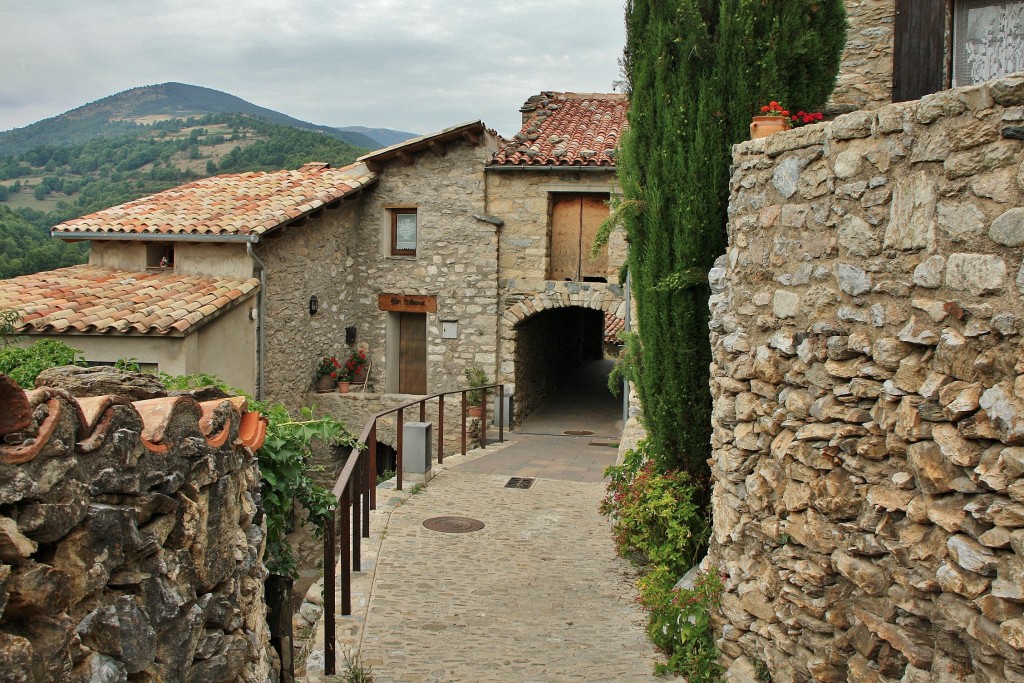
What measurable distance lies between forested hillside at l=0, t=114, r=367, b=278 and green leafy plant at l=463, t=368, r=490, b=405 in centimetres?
793

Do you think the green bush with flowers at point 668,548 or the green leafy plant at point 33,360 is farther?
the green leafy plant at point 33,360

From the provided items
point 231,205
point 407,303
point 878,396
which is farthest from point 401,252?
point 878,396

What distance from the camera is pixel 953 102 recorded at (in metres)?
3.22

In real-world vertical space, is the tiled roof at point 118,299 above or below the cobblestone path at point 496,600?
above

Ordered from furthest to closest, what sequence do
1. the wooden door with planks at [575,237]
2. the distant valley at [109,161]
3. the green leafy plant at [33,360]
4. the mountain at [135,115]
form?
the mountain at [135,115] < the distant valley at [109,161] < the wooden door with planks at [575,237] < the green leafy plant at [33,360]

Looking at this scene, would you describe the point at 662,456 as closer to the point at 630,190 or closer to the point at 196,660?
the point at 630,190

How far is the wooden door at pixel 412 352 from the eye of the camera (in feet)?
52.4

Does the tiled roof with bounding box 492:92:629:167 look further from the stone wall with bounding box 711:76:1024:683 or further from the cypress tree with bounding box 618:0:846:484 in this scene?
the stone wall with bounding box 711:76:1024:683

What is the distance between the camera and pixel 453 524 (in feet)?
25.9

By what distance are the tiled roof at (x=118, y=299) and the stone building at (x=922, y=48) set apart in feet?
26.9

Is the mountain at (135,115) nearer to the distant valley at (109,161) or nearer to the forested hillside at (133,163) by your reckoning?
the distant valley at (109,161)

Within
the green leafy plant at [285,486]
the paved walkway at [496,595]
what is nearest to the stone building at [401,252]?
the paved walkway at [496,595]

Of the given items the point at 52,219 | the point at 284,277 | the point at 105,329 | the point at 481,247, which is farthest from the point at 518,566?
the point at 52,219

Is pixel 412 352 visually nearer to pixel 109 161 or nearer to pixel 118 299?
pixel 118 299
